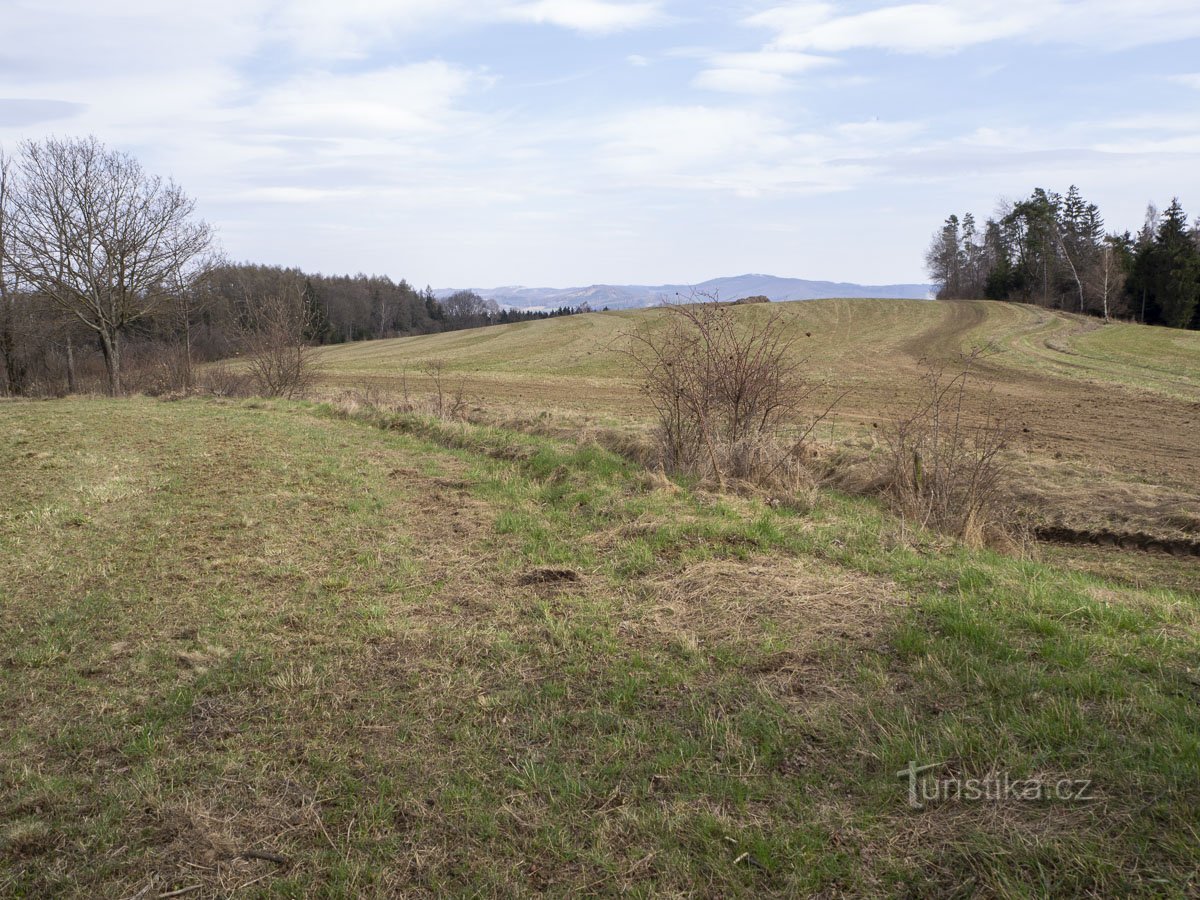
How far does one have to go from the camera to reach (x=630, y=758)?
3324mm

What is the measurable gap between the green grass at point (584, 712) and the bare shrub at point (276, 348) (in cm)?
1537

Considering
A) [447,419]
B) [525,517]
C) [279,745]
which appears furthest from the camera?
[447,419]

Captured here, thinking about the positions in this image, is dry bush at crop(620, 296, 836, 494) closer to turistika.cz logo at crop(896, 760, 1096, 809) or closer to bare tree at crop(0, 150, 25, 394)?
turistika.cz logo at crop(896, 760, 1096, 809)

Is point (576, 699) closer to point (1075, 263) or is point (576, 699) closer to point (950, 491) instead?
point (950, 491)

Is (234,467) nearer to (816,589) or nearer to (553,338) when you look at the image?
(816,589)

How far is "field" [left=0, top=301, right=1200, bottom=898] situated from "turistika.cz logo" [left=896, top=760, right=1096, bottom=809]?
3 cm

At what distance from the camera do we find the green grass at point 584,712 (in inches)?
105

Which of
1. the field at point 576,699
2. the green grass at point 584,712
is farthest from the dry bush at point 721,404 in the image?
the green grass at point 584,712

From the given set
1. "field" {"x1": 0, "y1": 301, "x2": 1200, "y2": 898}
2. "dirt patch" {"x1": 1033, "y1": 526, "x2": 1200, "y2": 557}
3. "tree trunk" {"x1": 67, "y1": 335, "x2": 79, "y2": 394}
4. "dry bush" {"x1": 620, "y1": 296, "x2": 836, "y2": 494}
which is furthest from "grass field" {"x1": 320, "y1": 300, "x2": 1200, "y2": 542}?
"tree trunk" {"x1": 67, "y1": 335, "x2": 79, "y2": 394}

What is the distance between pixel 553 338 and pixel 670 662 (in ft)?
148

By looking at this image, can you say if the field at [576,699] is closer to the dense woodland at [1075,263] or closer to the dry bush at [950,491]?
the dry bush at [950,491]

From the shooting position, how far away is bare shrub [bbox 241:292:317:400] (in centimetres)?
2134

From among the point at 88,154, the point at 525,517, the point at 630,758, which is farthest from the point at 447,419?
the point at 88,154

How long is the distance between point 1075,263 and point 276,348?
60.2 metres
